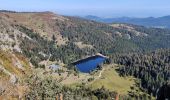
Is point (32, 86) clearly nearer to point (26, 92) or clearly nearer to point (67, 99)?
point (26, 92)

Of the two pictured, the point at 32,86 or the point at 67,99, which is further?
the point at 67,99

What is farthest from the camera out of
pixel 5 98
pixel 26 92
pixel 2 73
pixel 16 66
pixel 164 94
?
pixel 164 94

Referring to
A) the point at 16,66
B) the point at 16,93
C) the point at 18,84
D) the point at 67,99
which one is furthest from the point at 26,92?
the point at 16,66

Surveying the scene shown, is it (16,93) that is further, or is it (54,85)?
(54,85)

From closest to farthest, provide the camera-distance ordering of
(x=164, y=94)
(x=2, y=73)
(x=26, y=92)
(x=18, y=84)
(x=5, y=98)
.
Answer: (x=5, y=98), (x=26, y=92), (x=18, y=84), (x=2, y=73), (x=164, y=94)

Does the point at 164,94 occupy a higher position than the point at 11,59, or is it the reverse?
the point at 11,59

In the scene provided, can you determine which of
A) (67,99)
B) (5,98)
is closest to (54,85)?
(67,99)

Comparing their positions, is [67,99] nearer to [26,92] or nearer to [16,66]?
[26,92]

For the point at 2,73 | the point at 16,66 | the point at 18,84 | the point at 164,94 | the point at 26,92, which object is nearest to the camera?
the point at 26,92

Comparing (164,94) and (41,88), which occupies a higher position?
(41,88)
